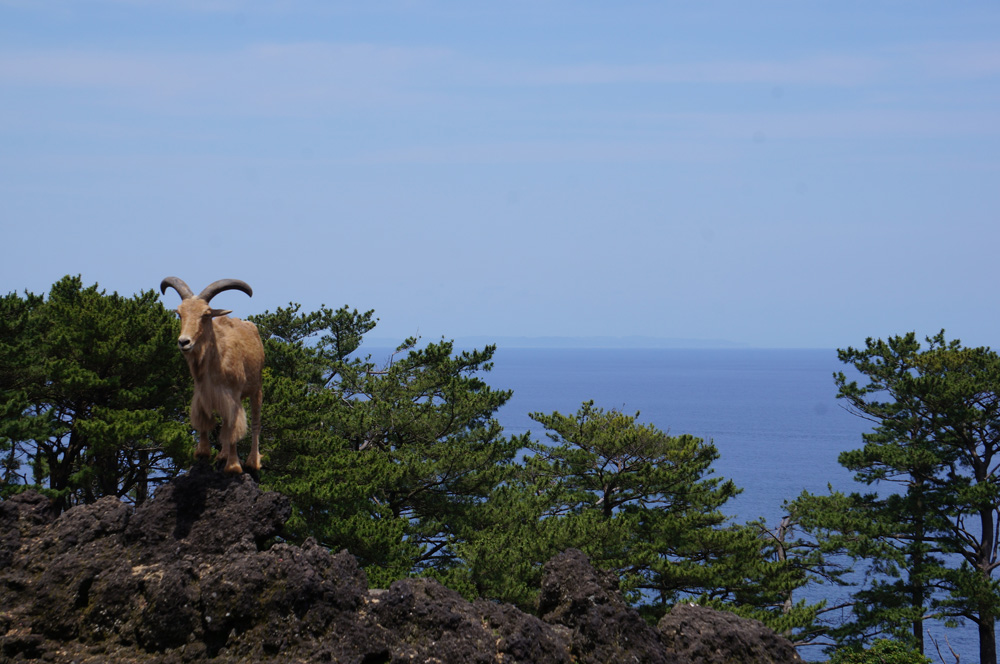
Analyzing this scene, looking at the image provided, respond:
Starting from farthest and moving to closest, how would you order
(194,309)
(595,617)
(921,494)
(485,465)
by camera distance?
(921,494) → (485,465) → (595,617) → (194,309)

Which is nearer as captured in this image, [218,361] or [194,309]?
[194,309]

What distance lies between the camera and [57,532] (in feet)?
34.0

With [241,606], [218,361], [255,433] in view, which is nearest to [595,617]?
[241,606]

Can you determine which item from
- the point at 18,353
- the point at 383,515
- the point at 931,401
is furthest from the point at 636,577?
the point at 18,353

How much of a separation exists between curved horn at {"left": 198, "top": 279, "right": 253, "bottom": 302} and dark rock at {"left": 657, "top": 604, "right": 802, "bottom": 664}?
21.5 ft

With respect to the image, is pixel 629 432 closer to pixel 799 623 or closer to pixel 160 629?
pixel 799 623

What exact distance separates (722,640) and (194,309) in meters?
7.18

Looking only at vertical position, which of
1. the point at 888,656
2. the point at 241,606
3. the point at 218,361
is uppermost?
the point at 218,361

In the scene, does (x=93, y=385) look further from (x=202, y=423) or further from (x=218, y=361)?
(x=218, y=361)

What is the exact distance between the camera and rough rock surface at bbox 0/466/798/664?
31.0 ft

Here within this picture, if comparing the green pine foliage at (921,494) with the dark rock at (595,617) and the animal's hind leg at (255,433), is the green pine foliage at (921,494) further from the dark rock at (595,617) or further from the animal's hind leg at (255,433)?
the animal's hind leg at (255,433)

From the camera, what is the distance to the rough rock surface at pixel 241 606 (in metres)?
9.44

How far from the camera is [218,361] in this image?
10453 mm

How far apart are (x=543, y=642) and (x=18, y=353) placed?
46.6ft
